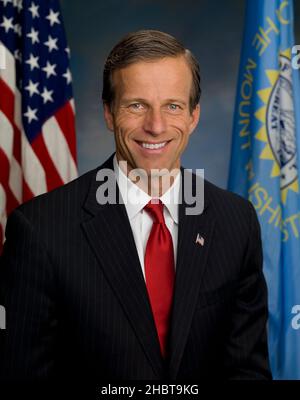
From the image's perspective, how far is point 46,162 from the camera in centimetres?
334

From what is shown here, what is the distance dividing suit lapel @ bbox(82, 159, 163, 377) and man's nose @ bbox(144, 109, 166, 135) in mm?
262

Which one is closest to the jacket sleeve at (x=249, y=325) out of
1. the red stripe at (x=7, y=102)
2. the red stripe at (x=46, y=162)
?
the red stripe at (x=46, y=162)

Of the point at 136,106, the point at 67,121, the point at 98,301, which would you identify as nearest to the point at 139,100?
the point at 136,106

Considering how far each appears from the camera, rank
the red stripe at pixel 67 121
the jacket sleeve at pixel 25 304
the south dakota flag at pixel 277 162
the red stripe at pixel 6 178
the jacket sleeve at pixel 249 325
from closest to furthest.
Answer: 1. the jacket sleeve at pixel 25 304
2. the jacket sleeve at pixel 249 325
3. the south dakota flag at pixel 277 162
4. the red stripe at pixel 6 178
5. the red stripe at pixel 67 121

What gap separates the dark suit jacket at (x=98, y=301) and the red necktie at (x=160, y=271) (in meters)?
0.04

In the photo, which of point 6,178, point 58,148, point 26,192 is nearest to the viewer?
point 6,178

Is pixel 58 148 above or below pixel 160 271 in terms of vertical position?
above

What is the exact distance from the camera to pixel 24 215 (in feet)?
5.36

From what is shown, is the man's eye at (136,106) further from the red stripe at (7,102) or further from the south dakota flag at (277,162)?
the red stripe at (7,102)

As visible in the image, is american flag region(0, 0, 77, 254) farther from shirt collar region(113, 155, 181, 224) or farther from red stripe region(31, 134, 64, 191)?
shirt collar region(113, 155, 181, 224)

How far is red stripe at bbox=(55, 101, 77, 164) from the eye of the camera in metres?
3.41

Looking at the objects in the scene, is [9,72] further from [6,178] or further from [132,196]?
[132,196]

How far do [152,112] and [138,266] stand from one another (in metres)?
0.48

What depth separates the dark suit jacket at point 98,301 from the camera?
5.20 ft
